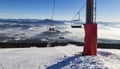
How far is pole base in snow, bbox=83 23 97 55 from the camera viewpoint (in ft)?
51.9

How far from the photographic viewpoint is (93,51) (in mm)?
16172

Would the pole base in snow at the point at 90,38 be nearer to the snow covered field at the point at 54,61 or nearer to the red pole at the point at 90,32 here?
the red pole at the point at 90,32

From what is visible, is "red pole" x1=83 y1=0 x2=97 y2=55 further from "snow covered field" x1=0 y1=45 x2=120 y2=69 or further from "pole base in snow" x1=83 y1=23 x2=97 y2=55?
"snow covered field" x1=0 y1=45 x2=120 y2=69

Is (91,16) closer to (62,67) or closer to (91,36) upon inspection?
(91,36)

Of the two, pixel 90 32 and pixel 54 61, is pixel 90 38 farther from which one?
pixel 54 61

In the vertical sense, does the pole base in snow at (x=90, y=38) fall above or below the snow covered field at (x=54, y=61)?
above

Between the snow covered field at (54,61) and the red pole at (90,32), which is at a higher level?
the red pole at (90,32)

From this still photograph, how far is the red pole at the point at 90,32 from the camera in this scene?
15.9 metres

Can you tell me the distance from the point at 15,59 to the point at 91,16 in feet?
17.6

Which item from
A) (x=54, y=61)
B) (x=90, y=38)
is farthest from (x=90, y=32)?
→ (x=54, y=61)

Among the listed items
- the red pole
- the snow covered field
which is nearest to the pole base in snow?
the red pole

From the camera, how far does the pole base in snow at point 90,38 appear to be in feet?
51.9

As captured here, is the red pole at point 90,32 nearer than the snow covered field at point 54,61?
No

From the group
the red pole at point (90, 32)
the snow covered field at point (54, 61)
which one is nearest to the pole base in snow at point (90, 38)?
the red pole at point (90, 32)
